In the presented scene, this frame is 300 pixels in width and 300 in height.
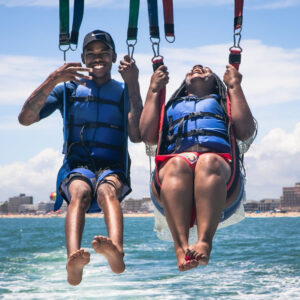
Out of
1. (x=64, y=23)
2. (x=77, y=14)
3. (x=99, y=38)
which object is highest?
(x=77, y=14)

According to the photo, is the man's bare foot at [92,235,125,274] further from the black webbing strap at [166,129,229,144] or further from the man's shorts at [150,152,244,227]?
the black webbing strap at [166,129,229,144]

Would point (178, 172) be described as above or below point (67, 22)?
below

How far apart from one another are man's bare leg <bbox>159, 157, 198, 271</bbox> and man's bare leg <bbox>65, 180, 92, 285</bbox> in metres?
0.78

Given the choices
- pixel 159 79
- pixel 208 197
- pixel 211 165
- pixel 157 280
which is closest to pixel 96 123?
pixel 159 79

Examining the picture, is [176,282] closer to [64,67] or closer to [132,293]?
[132,293]

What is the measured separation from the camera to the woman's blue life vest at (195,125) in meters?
5.84

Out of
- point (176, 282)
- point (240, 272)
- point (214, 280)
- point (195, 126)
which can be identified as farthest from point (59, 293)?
point (195, 126)

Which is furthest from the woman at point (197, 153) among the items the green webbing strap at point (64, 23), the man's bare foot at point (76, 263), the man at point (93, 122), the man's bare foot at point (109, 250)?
the green webbing strap at point (64, 23)

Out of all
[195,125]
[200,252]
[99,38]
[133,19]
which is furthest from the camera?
[99,38]

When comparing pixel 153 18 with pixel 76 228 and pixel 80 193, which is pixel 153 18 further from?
pixel 76 228

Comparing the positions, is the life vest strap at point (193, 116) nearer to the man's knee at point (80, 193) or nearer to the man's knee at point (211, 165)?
the man's knee at point (211, 165)

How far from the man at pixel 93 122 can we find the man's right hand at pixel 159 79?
164mm

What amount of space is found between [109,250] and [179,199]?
80 cm

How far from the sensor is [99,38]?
20.2ft
